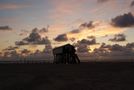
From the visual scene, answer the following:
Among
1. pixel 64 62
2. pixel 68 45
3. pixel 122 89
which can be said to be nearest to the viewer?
pixel 122 89

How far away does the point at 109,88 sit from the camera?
70.5ft

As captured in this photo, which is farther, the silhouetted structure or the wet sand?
the silhouetted structure

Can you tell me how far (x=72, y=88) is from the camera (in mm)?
21641

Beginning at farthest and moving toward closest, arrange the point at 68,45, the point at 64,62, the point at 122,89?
1. the point at 64,62
2. the point at 68,45
3. the point at 122,89

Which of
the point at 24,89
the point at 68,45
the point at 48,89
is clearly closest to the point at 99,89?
the point at 48,89

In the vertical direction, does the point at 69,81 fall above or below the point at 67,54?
below

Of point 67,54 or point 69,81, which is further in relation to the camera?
point 67,54

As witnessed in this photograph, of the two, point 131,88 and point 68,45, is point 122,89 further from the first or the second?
point 68,45

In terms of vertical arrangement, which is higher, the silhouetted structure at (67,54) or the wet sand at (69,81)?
the silhouetted structure at (67,54)

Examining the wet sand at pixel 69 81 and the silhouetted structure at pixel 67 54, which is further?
the silhouetted structure at pixel 67 54

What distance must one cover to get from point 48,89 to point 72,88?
75.1 inches

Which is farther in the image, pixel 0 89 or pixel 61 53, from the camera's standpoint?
pixel 61 53

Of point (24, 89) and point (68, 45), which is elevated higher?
point (68, 45)

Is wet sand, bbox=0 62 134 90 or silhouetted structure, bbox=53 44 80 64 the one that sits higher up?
silhouetted structure, bbox=53 44 80 64
